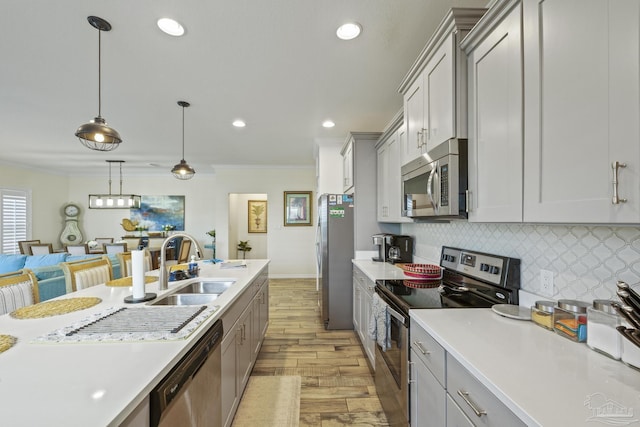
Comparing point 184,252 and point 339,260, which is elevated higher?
point 339,260

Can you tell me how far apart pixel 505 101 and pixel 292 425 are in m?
2.31

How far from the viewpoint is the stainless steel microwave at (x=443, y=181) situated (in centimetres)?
154

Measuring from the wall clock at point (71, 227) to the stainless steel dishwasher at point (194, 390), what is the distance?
8135mm

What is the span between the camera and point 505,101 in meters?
1.25

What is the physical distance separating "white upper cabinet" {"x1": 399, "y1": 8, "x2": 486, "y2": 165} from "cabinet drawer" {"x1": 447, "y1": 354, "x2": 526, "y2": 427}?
45.1 inches

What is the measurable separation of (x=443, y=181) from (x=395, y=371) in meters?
1.17

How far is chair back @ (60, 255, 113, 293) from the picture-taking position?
7.76 ft

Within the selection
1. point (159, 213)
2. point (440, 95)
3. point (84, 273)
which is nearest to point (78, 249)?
point (159, 213)

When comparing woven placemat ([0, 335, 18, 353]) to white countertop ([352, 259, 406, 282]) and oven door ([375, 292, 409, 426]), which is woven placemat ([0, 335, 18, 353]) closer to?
oven door ([375, 292, 409, 426])

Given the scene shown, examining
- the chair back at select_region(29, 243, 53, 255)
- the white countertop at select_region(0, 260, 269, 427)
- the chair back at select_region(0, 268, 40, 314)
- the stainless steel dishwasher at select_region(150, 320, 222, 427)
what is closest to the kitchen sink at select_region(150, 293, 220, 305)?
the stainless steel dishwasher at select_region(150, 320, 222, 427)

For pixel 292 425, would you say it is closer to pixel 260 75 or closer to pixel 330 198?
pixel 330 198

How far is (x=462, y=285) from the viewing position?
6.64 ft

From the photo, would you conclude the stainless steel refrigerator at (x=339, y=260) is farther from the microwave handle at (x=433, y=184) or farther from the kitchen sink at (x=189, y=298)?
the microwave handle at (x=433, y=184)

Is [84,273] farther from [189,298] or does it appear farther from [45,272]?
[189,298]
